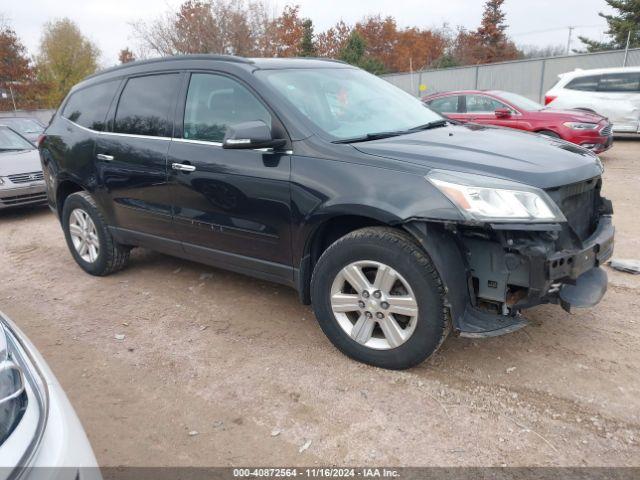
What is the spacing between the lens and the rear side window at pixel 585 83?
12109 mm

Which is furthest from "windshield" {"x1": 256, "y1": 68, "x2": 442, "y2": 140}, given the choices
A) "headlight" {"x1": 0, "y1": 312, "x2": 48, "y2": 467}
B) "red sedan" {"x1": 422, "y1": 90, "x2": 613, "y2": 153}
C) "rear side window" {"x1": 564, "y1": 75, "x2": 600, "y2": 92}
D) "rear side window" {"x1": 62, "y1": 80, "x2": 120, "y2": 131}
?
"rear side window" {"x1": 564, "y1": 75, "x2": 600, "y2": 92}

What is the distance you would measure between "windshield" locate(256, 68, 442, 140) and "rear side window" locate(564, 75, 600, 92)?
32.8 feet

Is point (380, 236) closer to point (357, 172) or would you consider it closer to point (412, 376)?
point (357, 172)

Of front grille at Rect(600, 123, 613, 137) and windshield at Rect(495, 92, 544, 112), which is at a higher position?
windshield at Rect(495, 92, 544, 112)

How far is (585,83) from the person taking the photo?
12.2 m

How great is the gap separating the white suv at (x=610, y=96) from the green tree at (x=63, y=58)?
1460 inches

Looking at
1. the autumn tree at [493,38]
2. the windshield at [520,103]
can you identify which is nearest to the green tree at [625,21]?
the autumn tree at [493,38]

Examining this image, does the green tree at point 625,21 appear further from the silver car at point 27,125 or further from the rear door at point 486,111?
the silver car at point 27,125

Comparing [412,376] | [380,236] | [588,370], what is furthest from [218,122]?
[588,370]

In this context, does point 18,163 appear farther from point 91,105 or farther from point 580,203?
point 580,203

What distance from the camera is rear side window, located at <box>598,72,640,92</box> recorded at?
11.8m

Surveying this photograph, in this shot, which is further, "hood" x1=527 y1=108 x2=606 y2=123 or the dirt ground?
"hood" x1=527 y1=108 x2=606 y2=123

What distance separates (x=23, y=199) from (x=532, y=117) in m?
8.84

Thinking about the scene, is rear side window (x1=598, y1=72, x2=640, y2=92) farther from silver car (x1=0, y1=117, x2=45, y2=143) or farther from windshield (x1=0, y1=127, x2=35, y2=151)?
silver car (x1=0, y1=117, x2=45, y2=143)
